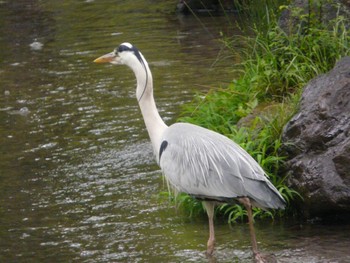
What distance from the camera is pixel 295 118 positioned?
7121 millimetres

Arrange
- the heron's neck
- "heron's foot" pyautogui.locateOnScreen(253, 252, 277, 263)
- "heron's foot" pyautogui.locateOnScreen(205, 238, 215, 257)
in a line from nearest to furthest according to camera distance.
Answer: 1. "heron's foot" pyautogui.locateOnScreen(253, 252, 277, 263)
2. "heron's foot" pyautogui.locateOnScreen(205, 238, 215, 257)
3. the heron's neck

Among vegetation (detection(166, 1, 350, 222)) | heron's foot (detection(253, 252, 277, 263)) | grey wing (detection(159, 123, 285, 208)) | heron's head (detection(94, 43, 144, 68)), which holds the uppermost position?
heron's head (detection(94, 43, 144, 68))

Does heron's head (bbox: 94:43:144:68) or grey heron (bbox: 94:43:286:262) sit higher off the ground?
heron's head (bbox: 94:43:144:68)

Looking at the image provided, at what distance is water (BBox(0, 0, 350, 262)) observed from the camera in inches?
272

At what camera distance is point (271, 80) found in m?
8.45

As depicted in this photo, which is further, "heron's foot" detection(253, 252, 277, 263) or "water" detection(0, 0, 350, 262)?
"water" detection(0, 0, 350, 262)

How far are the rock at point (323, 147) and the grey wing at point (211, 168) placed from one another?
1.90 ft

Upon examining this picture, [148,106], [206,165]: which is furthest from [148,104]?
[206,165]

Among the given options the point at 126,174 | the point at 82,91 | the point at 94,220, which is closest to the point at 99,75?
the point at 82,91

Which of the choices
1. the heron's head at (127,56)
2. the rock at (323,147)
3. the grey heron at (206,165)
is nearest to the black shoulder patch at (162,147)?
the grey heron at (206,165)

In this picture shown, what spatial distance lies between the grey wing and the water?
1.48 ft

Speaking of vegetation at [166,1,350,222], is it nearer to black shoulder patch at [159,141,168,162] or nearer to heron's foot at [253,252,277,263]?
black shoulder patch at [159,141,168,162]

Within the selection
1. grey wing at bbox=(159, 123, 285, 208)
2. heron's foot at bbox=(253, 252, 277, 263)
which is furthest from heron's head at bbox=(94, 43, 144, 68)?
heron's foot at bbox=(253, 252, 277, 263)

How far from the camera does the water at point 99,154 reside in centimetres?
690
